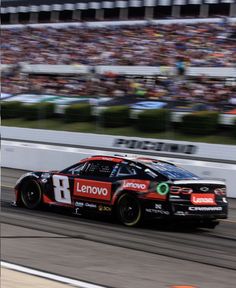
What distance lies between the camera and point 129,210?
9.84m

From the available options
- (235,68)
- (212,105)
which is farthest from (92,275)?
(235,68)

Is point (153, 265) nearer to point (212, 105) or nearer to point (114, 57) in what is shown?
point (212, 105)

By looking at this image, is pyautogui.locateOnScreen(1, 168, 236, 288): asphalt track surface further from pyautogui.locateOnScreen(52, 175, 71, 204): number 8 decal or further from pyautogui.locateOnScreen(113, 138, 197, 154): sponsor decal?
pyautogui.locateOnScreen(113, 138, 197, 154): sponsor decal

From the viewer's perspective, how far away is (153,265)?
698 cm

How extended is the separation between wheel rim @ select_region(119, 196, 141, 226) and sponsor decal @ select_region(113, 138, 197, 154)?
32.0 ft

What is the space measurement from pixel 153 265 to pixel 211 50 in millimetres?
23773

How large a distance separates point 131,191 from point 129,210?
35cm

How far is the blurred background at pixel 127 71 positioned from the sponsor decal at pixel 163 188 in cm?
1016

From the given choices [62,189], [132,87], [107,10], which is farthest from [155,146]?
[107,10]

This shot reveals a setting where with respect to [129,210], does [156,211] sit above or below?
above

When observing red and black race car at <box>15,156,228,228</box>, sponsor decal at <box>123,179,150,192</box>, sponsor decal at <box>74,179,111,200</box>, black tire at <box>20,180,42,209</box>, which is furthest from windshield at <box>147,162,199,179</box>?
black tire at <box>20,180,42,209</box>

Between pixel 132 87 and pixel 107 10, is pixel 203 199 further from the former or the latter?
pixel 107 10

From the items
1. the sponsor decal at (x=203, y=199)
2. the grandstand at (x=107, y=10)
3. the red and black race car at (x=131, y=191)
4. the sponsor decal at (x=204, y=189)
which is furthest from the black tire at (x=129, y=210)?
the grandstand at (x=107, y=10)

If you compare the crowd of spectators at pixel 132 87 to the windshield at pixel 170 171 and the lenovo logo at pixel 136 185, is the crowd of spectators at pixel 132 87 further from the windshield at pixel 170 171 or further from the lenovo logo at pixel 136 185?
the lenovo logo at pixel 136 185
